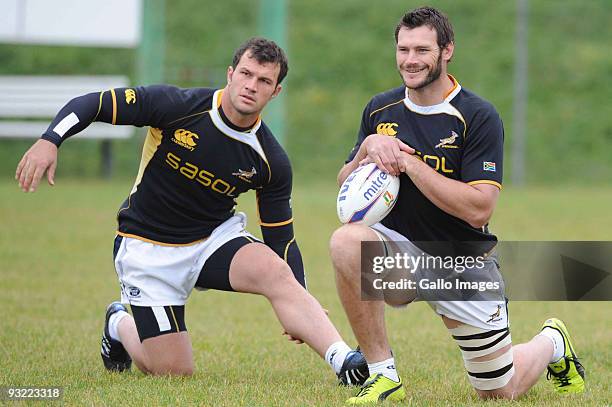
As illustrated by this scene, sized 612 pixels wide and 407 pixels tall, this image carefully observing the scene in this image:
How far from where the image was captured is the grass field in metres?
5.27

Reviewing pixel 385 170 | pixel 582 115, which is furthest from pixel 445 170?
pixel 582 115

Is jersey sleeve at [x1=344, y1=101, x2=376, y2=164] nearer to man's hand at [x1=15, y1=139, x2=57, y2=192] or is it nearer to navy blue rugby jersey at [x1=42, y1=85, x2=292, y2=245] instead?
navy blue rugby jersey at [x1=42, y1=85, x2=292, y2=245]

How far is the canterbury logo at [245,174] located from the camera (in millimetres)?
5773

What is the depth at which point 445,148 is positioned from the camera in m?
5.03

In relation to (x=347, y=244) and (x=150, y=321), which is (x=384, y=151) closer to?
(x=347, y=244)

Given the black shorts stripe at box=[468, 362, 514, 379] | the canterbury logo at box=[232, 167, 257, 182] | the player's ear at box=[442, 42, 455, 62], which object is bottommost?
the black shorts stripe at box=[468, 362, 514, 379]

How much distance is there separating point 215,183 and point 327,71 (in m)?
17.6

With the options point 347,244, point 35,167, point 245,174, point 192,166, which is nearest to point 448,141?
point 347,244

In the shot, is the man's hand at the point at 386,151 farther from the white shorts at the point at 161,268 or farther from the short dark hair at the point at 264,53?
the white shorts at the point at 161,268

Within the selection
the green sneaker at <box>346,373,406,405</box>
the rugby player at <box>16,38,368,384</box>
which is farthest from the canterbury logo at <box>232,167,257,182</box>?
the green sneaker at <box>346,373,406,405</box>

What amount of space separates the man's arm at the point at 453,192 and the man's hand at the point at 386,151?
40 millimetres

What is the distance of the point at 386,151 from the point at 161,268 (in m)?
1.62

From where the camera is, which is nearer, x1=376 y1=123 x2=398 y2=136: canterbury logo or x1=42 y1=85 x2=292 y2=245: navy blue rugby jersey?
x1=376 y1=123 x2=398 y2=136: canterbury logo

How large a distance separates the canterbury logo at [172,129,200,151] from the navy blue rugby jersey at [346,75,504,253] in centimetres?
104
